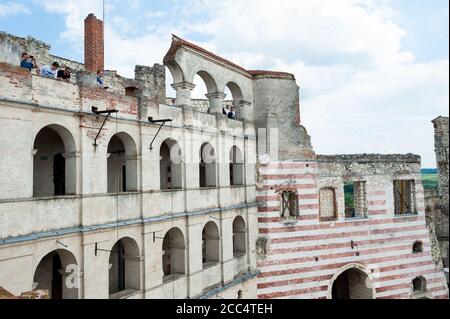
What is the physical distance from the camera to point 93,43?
17547 millimetres

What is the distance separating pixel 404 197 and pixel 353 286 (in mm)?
6357

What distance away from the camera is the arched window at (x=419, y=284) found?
23.6m

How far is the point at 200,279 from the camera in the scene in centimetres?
1642

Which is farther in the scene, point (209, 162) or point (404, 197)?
point (404, 197)

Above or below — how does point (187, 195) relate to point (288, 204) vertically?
above

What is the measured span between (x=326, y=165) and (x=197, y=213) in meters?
8.86

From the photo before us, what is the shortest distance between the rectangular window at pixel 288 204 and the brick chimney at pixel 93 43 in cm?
1119

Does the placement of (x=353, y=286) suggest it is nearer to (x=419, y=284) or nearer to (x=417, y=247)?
(x=419, y=284)

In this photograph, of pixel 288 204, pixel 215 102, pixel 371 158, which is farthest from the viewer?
pixel 371 158

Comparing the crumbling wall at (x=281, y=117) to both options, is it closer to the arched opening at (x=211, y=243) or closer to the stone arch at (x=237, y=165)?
the stone arch at (x=237, y=165)

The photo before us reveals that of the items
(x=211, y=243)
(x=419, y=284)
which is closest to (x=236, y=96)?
(x=211, y=243)

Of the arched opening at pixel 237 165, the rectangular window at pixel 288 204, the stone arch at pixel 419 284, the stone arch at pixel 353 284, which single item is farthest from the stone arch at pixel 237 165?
the stone arch at pixel 419 284

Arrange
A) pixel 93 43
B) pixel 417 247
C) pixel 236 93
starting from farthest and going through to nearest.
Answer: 1. pixel 417 247
2. pixel 236 93
3. pixel 93 43
